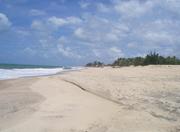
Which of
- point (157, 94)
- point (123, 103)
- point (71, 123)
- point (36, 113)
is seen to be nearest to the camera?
point (71, 123)

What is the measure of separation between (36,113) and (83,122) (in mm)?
1402

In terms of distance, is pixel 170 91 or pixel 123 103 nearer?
pixel 123 103

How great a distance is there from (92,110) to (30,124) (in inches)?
76.3

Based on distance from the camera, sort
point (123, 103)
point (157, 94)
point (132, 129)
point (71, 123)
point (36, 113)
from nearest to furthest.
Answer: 1. point (132, 129)
2. point (71, 123)
3. point (36, 113)
4. point (123, 103)
5. point (157, 94)

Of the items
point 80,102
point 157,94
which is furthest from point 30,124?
point 157,94

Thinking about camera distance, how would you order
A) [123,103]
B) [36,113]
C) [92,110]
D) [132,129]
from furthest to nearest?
1. [123,103]
2. [92,110]
3. [36,113]
4. [132,129]

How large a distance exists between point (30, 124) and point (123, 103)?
3.31m

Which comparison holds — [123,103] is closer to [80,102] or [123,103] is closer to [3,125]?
[80,102]

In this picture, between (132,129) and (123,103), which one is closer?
(132,129)

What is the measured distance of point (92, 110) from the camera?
7414mm

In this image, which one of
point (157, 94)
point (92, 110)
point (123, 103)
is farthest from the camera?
point (157, 94)

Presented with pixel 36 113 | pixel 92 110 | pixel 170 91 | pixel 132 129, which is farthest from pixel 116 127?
pixel 170 91

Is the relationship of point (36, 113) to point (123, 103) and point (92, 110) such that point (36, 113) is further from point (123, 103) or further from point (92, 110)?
point (123, 103)

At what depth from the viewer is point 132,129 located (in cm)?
565
